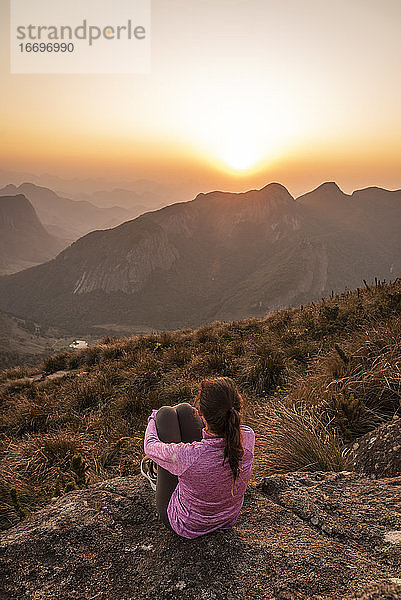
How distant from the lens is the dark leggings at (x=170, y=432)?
2.70m

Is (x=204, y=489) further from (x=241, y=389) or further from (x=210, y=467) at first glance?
(x=241, y=389)

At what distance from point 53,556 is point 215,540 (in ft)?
3.44

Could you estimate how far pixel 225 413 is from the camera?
91.5 inches

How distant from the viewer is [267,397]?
20.4ft

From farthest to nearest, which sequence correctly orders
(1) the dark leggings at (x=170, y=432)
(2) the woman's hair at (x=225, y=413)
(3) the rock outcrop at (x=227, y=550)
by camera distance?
(1) the dark leggings at (x=170, y=432) < (2) the woman's hair at (x=225, y=413) < (3) the rock outcrop at (x=227, y=550)

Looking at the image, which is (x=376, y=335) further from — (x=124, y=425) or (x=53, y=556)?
(x=53, y=556)

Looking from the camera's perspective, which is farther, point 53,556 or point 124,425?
point 124,425

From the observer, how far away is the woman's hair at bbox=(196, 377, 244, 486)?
2.33 m

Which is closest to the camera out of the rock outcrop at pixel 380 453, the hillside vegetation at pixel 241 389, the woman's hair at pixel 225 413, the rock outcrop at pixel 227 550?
the rock outcrop at pixel 227 550

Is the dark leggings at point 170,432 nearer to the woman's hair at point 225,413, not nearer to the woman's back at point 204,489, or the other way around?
the woman's back at point 204,489

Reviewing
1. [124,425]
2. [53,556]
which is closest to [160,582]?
[53,556]

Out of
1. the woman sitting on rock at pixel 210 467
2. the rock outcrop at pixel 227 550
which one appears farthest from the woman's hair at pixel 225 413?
the rock outcrop at pixel 227 550

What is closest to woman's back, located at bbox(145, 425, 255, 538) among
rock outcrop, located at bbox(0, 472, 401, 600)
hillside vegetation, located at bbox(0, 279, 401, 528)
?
rock outcrop, located at bbox(0, 472, 401, 600)

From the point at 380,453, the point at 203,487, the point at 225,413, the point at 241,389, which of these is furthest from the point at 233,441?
the point at 241,389
